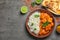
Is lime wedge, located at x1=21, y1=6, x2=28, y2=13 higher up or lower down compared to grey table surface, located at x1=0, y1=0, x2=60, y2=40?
higher up

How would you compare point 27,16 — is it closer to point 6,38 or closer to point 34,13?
point 34,13

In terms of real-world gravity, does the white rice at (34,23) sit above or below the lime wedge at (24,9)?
below

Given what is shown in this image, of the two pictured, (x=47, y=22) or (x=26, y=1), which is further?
(x=26, y=1)

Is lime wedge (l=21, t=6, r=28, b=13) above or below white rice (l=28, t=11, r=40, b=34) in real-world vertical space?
above

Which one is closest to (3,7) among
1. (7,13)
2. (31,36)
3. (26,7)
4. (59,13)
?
(7,13)

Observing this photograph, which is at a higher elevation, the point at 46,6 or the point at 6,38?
the point at 46,6

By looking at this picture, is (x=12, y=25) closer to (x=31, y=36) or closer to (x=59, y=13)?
(x=31, y=36)

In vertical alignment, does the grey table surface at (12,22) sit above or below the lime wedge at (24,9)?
below
